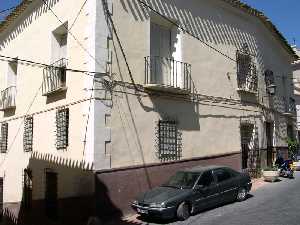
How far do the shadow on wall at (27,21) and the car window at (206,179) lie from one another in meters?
7.77

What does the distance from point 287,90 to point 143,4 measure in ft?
43.9

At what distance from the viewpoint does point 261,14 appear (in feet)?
59.5

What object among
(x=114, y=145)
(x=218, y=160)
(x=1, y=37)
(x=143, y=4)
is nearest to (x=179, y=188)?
(x=114, y=145)

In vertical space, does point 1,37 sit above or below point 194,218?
above

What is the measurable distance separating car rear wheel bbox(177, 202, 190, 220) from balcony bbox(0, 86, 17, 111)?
907cm

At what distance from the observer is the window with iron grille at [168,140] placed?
12.5m

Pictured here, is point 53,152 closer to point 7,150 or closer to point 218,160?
point 7,150

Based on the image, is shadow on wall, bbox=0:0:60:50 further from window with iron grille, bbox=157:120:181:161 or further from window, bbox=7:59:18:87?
window with iron grille, bbox=157:120:181:161

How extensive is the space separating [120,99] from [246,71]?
27.4ft

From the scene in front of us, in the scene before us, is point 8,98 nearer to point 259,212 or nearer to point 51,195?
point 51,195

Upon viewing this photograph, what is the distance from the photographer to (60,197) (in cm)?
1181

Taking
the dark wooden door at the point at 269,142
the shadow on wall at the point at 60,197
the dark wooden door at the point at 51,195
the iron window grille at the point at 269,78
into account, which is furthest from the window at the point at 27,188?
the iron window grille at the point at 269,78

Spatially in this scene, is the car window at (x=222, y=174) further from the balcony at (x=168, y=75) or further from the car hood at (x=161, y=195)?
the balcony at (x=168, y=75)

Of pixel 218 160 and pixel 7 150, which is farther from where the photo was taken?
pixel 7 150
